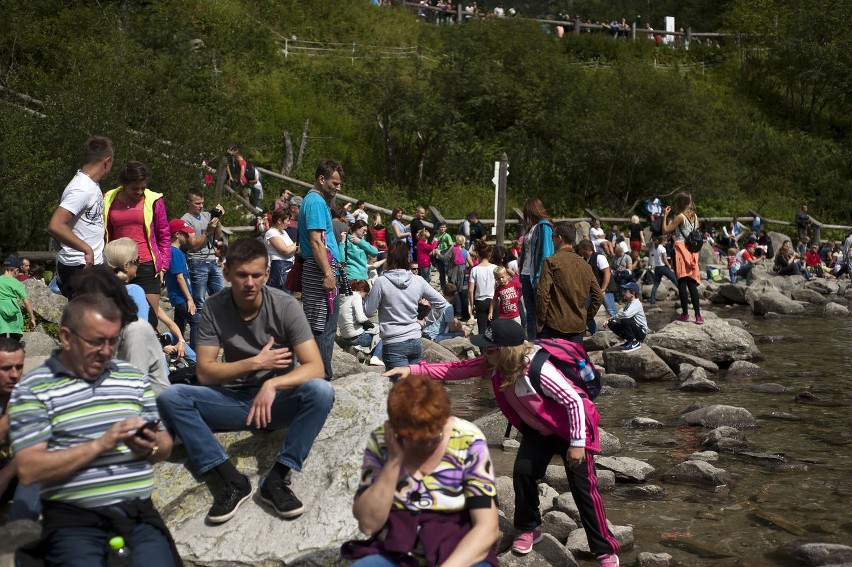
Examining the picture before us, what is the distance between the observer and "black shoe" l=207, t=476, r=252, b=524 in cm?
484

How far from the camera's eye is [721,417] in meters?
9.51

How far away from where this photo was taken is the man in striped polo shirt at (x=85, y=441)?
3850mm

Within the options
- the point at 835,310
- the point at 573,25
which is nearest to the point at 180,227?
the point at 835,310

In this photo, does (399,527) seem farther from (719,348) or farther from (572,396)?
(719,348)

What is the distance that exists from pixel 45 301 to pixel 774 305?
14.2 meters

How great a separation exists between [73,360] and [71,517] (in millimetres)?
624

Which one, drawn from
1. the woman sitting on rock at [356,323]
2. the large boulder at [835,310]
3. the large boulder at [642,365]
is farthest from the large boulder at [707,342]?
the large boulder at [835,310]

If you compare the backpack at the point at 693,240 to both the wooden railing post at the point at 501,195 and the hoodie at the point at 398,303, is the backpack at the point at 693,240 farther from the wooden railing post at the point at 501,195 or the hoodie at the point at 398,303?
the wooden railing post at the point at 501,195

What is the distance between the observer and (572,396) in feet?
16.7

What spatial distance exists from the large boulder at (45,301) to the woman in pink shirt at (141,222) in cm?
448

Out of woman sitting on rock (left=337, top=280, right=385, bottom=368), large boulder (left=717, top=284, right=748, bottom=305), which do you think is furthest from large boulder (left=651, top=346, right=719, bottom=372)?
large boulder (left=717, top=284, right=748, bottom=305)

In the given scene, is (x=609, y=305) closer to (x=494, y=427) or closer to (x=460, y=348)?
(x=460, y=348)

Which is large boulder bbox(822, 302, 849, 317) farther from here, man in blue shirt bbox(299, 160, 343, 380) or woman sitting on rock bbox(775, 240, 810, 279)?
man in blue shirt bbox(299, 160, 343, 380)

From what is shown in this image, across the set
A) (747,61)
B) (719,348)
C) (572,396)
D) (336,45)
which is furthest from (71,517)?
(747,61)
